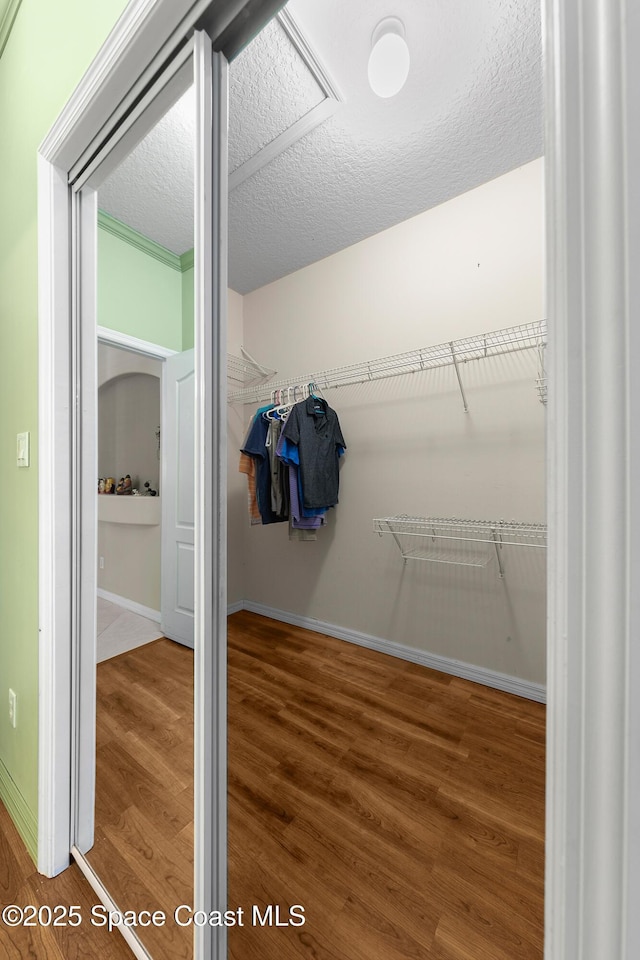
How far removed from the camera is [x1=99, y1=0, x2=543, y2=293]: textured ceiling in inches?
48.9

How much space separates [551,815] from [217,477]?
63cm

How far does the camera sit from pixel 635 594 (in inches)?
10.9

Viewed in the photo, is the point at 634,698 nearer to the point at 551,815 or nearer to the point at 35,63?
the point at 551,815

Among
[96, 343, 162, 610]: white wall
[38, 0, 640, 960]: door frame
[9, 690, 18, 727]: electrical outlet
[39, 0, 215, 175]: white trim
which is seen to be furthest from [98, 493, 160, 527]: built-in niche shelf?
[38, 0, 640, 960]: door frame

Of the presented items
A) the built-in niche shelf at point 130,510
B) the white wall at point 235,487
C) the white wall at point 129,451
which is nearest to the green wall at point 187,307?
the white wall at point 129,451

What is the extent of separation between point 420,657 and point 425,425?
1.36 meters

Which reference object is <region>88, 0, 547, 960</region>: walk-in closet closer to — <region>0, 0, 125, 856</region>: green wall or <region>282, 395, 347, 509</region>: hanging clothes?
<region>282, 395, 347, 509</region>: hanging clothes

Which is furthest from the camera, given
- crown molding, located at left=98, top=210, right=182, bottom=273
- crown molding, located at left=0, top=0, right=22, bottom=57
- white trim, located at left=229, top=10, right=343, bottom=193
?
crown molding, located at left=98, top=210, right=182, bottom=273

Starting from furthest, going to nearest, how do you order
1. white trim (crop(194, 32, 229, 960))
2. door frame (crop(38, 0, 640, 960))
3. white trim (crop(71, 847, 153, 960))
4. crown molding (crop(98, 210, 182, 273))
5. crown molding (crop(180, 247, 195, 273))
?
crown molding (crop(98, 210, 182, 273)), crown molding (crop(180, 247, 195, 273)), white trim (crop(71, 847, 153, 960)), white trim (crop(194, 32, 229, 960)), door frame (crop(38, 0, 640, 960))

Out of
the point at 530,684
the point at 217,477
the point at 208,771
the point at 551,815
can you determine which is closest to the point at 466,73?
the point at 217,477

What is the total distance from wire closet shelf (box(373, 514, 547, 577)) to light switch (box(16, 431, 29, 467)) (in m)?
1.66

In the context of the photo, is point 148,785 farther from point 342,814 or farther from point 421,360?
point 421,360

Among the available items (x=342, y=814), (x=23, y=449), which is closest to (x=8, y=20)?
(x=23, y=449)

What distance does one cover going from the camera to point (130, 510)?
142 cm
